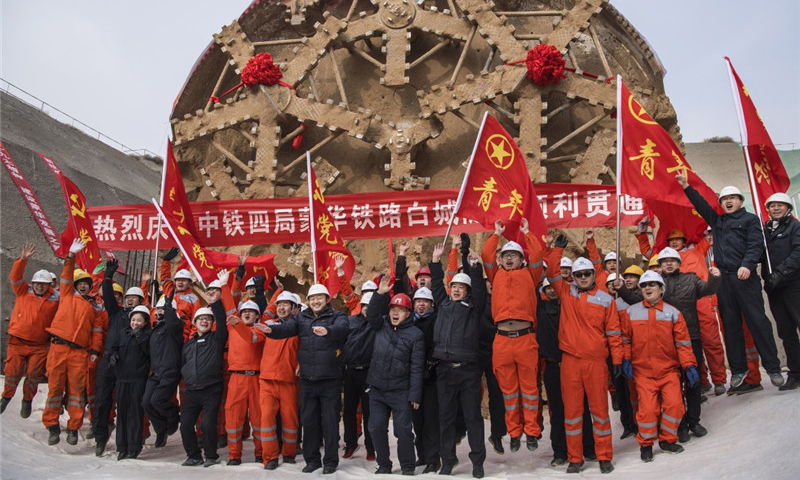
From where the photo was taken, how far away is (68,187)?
962 cm

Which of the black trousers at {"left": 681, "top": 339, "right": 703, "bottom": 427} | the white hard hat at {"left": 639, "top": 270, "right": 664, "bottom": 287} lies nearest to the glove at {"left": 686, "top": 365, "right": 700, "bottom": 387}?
the black trousers at {"left": 681, "top": 339, "right": 703, "bottom": 427}

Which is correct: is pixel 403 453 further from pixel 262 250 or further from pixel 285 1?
pixel 285 1

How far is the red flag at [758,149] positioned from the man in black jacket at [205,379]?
6230 mm

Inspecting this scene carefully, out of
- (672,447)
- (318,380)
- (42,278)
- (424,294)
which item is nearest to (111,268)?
(42,278)

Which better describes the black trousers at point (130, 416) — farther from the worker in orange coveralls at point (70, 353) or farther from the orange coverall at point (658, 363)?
the orange coverall at point (658, 363)

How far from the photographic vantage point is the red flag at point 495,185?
25.2 ft

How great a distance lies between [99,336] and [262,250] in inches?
193

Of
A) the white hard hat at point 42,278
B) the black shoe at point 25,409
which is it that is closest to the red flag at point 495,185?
the white hard hat at point 42,278

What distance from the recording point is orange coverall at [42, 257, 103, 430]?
8.09 metres

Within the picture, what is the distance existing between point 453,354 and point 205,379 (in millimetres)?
2888

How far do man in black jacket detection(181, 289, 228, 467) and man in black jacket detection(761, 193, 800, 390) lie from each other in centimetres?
603

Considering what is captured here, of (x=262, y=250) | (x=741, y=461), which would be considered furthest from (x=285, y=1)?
(x=741, y=461)

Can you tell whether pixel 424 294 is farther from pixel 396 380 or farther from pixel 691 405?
pixel 691 405

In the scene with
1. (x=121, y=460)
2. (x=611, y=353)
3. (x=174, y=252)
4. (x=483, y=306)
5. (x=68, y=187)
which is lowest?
(x=121, y=460)
